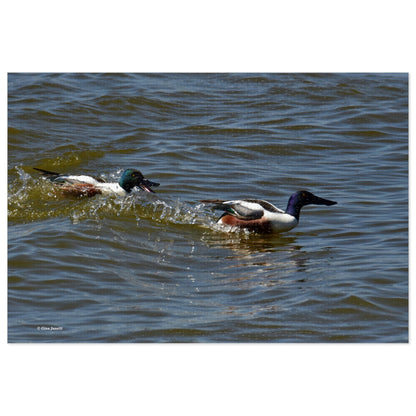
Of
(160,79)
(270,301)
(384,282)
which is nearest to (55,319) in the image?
(270,301)

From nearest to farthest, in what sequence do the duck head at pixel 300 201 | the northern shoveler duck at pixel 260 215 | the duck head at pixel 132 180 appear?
the northern shoveler duck at pixel 260 215
the duck head at pixel 300 201
the duck head at pixel 132 180

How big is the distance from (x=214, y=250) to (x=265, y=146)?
332 cm

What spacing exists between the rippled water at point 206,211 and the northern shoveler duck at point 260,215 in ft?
0.50

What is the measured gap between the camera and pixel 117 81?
1100cm

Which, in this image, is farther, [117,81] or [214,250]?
[117,81]

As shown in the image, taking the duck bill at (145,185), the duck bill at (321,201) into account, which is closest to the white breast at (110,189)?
the duck bill at (145,185)

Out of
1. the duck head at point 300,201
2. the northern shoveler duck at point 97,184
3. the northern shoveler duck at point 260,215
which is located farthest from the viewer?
the northern shoveler duck at point 97,184

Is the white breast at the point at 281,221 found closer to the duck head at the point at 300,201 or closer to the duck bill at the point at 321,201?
the duck head at the point at 300,201

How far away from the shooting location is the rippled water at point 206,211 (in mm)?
6266

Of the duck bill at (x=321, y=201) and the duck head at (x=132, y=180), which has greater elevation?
the duck head at (x=132, y=180)

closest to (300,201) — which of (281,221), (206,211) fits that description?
(281,221)

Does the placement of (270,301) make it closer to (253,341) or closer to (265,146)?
(253,341)

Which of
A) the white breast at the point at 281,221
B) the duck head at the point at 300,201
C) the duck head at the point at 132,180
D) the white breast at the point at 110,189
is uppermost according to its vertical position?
the duck head at the point at 132,180
